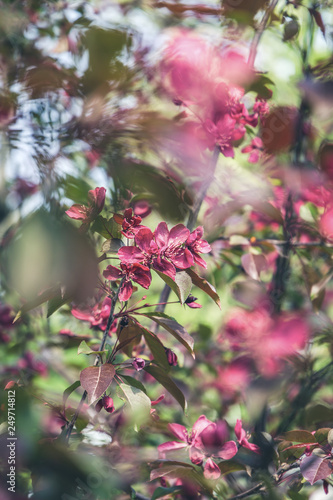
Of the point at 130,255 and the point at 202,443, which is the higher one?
the point at 130,255

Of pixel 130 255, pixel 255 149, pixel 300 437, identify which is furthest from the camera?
pixel 255 149

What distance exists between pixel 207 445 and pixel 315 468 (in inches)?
8.0

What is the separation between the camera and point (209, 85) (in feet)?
2.84

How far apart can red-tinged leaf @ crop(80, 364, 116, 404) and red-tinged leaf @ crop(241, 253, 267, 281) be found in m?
0.55

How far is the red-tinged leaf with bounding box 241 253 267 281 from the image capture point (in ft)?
3.67

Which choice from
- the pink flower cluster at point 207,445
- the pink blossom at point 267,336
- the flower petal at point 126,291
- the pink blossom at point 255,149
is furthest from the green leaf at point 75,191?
the pink blossom at point 267,336

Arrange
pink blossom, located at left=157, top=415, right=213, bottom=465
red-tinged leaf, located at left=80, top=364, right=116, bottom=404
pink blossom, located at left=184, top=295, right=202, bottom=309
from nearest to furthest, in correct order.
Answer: red-tinged leaf, located at left=80, top=364, right=116, bottom=404
pink blossom, located at left=184, top=295, right=202, bottom=309
pink blossom, located at left=157, top=415, right=213, bottom=465

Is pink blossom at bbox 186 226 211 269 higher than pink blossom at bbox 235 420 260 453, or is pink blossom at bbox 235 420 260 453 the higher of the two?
pink blossom at bbox 186 226 211 269

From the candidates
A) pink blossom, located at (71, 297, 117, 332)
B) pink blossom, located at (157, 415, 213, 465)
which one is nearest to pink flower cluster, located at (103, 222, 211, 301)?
pink blossom, located at (71, 297, 117, 332)

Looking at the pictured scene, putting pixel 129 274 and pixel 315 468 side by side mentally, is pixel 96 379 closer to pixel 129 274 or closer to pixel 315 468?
pixel 129 274

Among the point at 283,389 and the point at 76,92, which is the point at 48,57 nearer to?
the point at 76,92

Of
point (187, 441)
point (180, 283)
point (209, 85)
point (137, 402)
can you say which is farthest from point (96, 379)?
point (209, 85)

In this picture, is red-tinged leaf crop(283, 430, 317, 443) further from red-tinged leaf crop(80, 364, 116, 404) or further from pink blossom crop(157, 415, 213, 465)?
red-tinged leaf crop(80, 364, 116, 404)

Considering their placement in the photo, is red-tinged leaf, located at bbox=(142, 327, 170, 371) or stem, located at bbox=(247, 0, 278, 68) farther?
stem, located at bbox=(247, 0, 278, 68)
